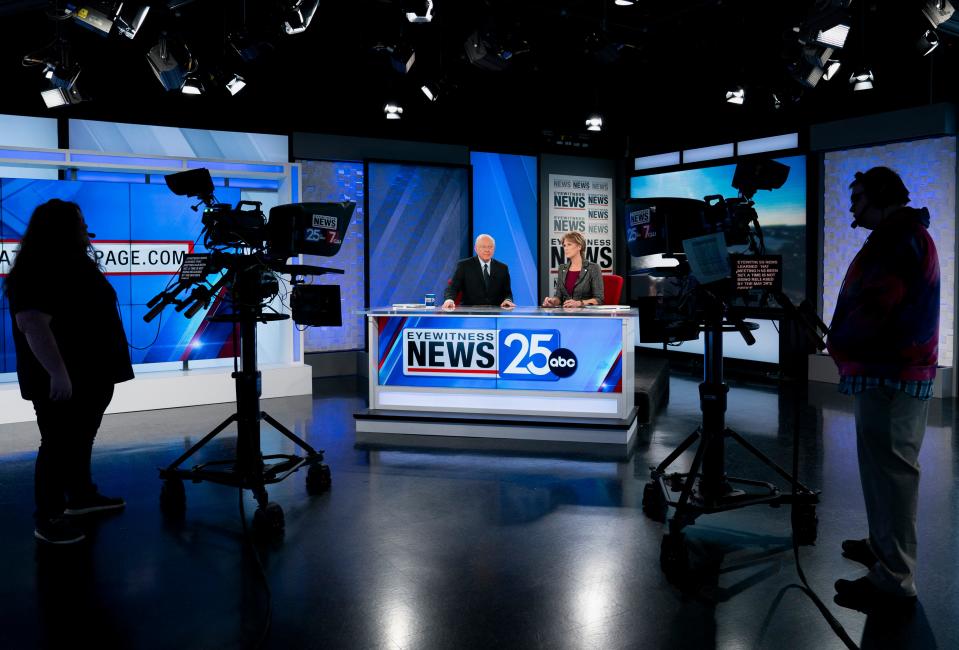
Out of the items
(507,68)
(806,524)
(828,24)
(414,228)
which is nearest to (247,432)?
(806,524)

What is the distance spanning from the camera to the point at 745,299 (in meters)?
2.92

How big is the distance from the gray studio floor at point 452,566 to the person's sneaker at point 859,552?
45 mm

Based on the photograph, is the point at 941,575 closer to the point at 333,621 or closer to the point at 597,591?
the point at 597,591

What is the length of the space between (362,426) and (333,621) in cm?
299

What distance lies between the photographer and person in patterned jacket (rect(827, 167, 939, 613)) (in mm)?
2479

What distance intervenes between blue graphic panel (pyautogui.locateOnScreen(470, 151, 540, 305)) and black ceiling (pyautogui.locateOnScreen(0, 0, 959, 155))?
10.1 inches

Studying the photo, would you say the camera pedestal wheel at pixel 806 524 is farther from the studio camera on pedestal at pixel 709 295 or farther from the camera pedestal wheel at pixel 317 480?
the camera pedestal wheel at pixel 317 480

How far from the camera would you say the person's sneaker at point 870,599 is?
2.54 metres

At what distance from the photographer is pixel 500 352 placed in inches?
208

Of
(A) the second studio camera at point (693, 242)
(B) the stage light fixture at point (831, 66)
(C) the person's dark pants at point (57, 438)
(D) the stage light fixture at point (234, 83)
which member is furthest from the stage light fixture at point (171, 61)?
(B) the stage light fixture at point (831, 66)

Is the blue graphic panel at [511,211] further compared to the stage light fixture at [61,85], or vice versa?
the blue graphic panel at [511,211]

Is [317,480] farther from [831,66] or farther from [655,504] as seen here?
[831,66]

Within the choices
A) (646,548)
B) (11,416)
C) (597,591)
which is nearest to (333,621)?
(597,591)

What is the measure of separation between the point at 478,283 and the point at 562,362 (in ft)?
4.18
